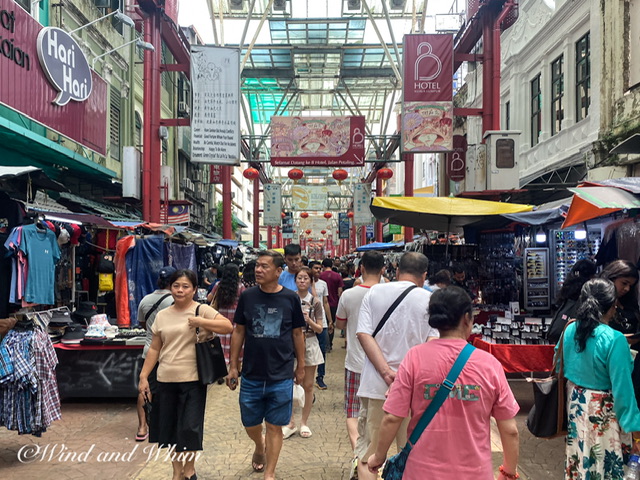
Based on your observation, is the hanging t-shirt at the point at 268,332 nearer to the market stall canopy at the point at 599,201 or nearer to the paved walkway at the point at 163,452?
the paved walkway at the point at 163,452

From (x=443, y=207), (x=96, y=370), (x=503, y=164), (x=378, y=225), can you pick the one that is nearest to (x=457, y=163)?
(x=503, y=164)

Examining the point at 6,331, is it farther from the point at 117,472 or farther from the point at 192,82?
the point at 192,82

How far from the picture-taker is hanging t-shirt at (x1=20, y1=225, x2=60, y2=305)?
20.1 ft

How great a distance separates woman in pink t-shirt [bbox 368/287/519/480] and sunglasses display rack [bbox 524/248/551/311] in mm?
7583

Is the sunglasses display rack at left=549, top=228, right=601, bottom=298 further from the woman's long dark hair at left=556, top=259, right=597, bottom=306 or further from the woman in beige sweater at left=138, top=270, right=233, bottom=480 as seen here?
the woman in beige sweater at left=138, top=270, right=233, bottom=480

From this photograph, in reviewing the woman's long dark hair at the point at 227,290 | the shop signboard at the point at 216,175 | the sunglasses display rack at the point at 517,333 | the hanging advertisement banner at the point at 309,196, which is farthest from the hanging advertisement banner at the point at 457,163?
the hanging advertisement banner at the point at 309,196

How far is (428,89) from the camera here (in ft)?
45.3

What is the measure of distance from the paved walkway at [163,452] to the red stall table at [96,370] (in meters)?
0.25

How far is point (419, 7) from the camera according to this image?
59.7ft

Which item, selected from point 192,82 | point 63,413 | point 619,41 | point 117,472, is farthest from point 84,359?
point 619,41

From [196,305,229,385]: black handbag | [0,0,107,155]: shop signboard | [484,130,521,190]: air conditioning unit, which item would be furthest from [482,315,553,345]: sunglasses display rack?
[0,0,107,155]: shop signboard

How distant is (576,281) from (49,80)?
1025 centimetres

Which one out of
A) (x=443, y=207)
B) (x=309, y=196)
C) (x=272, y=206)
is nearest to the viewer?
(x=443, y=207)

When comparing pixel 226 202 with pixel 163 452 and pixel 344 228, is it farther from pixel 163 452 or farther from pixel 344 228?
pixel 344 228
